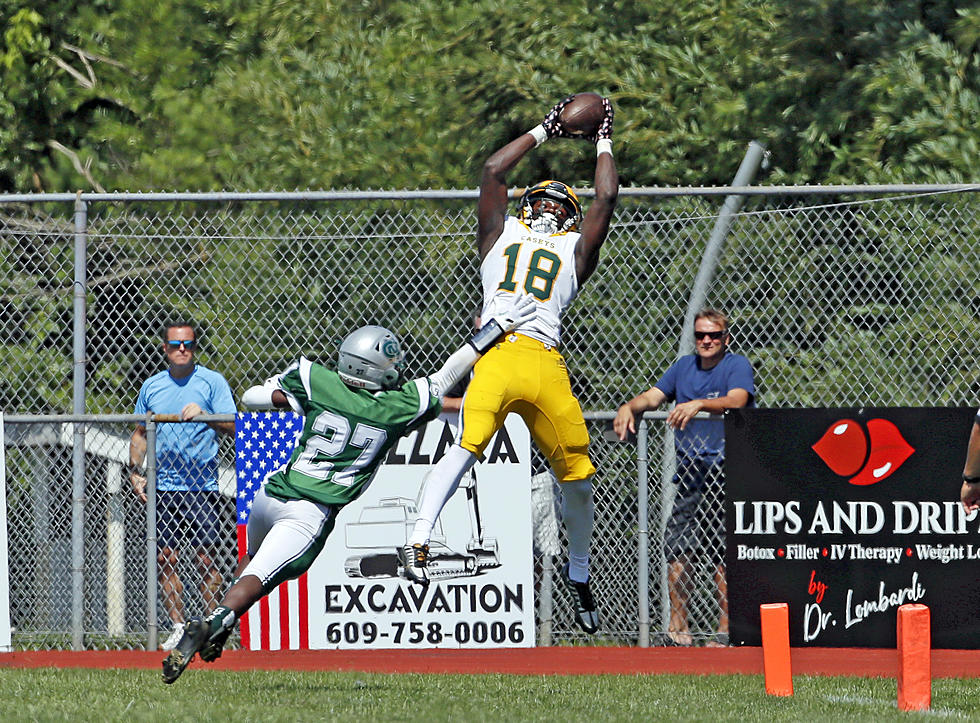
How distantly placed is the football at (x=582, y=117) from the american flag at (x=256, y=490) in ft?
8.37

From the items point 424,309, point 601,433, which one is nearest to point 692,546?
point 601,433

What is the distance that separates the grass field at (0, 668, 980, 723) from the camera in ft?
22.3

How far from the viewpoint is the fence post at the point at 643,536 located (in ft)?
32.7

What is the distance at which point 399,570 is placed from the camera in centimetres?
1000

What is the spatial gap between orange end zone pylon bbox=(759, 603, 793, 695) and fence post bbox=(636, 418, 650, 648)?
7.36ft

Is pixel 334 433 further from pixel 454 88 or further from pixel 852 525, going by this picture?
pixel 454 88

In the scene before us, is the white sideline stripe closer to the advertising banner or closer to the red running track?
the red running track

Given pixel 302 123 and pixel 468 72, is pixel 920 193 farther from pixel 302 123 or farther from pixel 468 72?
pixel 302 123

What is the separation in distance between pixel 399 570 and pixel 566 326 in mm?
1954

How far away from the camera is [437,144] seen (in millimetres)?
14195

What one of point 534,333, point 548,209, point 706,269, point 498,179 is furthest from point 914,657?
point 706,269

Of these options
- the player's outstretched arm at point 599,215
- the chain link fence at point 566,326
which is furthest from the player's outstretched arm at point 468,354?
the chain link fence at point 566,326

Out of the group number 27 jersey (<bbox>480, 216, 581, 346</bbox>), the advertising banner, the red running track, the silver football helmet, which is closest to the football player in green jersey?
the silver football helmet

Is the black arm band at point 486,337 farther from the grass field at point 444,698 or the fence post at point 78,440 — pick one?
→ the fence post at point 78,440
